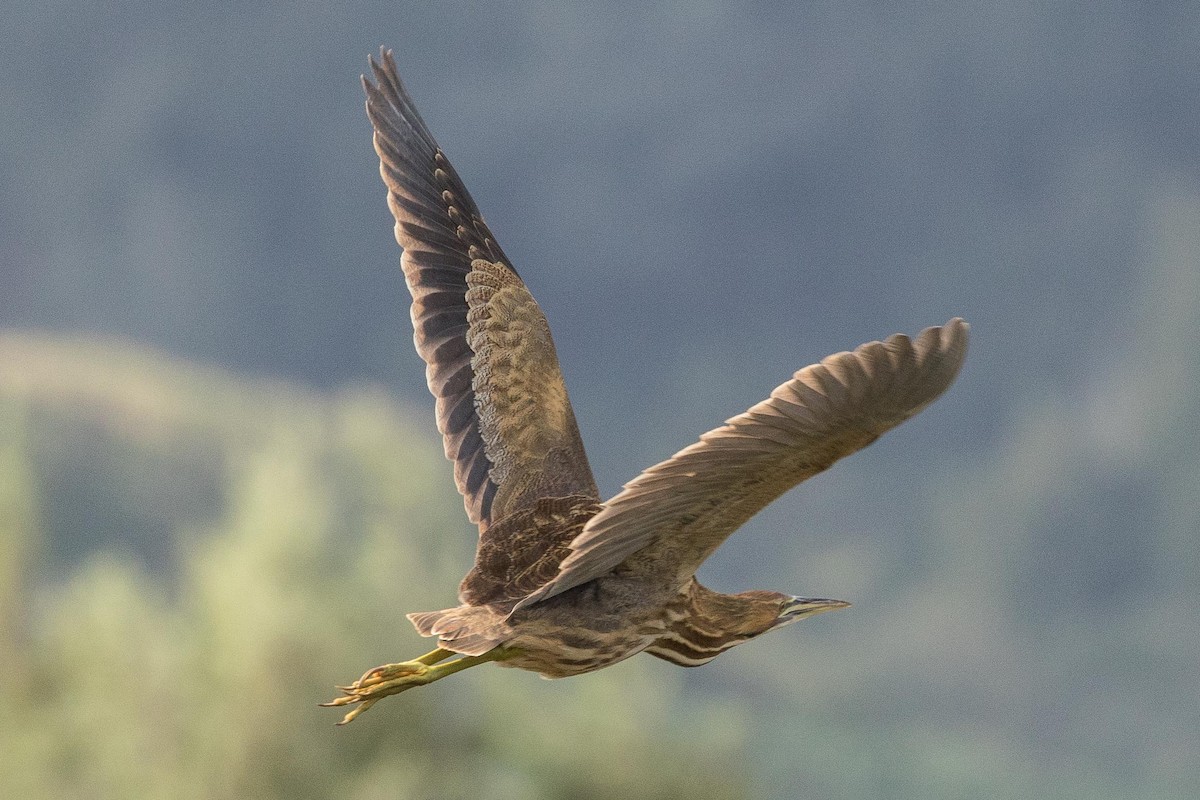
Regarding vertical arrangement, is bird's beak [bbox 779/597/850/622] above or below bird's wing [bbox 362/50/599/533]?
below

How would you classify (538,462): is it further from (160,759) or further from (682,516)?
(160,759)

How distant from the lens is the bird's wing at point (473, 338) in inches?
181

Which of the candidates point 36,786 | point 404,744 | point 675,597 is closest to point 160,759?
point 36,786

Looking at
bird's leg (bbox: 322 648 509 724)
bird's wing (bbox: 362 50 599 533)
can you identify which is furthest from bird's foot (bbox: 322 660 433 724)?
bird's wing (bbox: 362 50 599 533)

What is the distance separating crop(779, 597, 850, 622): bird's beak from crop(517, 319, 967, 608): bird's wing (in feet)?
2.07

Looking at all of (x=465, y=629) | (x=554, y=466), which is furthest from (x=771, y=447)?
(x=554, y=466)

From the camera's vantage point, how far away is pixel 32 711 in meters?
18.1

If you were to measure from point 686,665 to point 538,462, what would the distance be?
2.44 feet

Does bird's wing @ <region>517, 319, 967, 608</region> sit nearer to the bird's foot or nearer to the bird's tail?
the bird's tail

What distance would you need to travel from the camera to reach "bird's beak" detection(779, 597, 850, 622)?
4.29 m

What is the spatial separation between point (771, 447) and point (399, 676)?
1090mm

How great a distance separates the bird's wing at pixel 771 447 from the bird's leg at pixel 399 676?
21 cm

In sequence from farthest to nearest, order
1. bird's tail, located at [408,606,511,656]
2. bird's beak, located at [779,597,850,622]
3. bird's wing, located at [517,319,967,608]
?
bird's beak, located at [779,597,850,622], bird's tail, located at [408,606,511,656], bird's wing, located at [517,319,967,608]

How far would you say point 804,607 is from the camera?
430 cm
